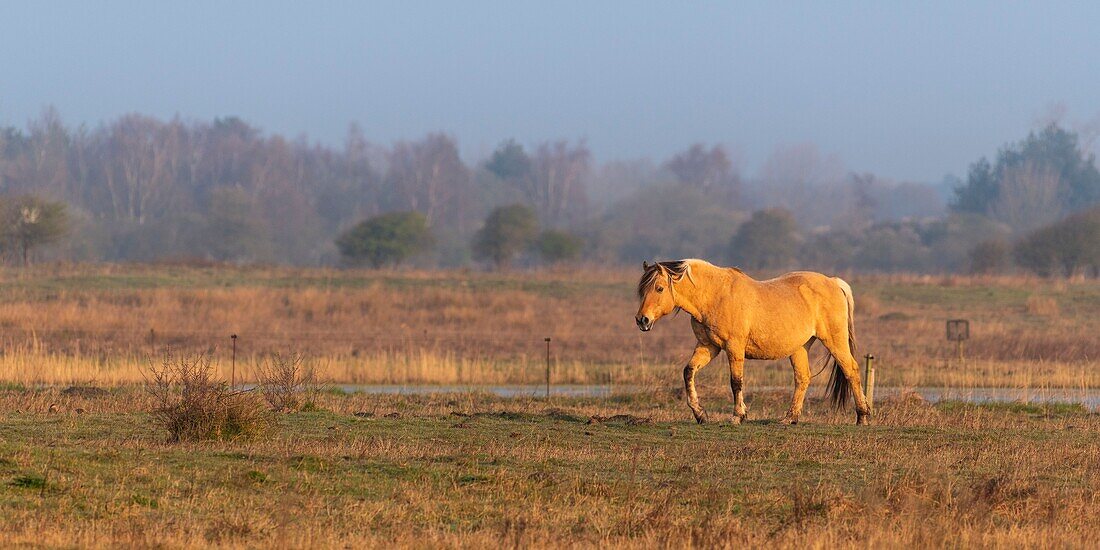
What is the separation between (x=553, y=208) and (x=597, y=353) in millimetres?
107575

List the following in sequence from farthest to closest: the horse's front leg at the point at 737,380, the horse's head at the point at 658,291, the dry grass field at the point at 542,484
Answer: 1. the horse's front leg at the point at 737,380
2. the horse's head at the point at 658,291
3. the dry grass field at the point at 542,484

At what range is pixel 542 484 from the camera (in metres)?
12.5

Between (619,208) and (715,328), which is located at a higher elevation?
(619,208)

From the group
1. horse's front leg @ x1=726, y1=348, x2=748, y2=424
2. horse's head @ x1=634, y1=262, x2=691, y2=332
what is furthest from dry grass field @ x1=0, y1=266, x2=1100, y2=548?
horse's head @ x1=634, y1=262, x2=691, y2=332

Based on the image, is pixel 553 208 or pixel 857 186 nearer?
pixel 553 208

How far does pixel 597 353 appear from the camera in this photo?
123 feet

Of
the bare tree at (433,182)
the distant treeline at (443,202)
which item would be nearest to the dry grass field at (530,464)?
the distant treeline at (443,202)

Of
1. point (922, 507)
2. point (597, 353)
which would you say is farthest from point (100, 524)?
point (597, 353)

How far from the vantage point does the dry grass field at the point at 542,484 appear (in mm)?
10539

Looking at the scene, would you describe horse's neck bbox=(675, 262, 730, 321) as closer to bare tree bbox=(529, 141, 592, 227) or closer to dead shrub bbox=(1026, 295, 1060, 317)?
dead shrub bbox=(1026, 295, 1060, 317)

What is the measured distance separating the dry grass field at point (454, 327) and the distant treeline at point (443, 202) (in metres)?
37.3

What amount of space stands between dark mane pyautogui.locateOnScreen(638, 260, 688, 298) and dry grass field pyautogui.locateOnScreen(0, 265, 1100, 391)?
31.4ft

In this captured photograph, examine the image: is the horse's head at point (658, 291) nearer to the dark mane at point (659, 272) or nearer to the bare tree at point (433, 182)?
the dark mane at point (659, 272)

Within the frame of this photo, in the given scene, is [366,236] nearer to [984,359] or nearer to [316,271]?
[316,271]
